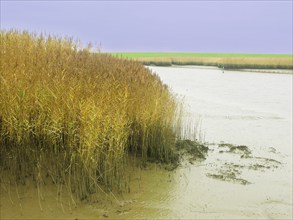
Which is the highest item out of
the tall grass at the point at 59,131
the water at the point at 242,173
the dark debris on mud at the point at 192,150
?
the tall grass at the point at 59,131

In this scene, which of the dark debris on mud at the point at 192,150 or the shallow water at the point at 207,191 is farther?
the dark debris on mud at the point at 192,150

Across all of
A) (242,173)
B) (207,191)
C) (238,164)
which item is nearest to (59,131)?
(207,191)

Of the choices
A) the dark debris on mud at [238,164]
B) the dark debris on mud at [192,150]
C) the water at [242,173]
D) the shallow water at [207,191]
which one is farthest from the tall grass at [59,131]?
the dark debris on mud at [192,150]

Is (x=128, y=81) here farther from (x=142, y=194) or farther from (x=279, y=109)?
(x=279, y=109)

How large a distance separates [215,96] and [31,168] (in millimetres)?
16926

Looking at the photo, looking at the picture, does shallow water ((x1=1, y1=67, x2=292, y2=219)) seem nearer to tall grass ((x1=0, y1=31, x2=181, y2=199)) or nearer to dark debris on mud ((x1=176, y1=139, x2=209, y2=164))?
dark debris on mud ((x1=176, y1=139, x2=209, y2=164))

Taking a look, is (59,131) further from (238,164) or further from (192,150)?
(238,164)

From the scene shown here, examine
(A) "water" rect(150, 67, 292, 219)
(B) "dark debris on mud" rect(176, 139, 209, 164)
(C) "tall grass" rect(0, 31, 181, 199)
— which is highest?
(C) "tall grass" rect(0, 31, 181, 199)

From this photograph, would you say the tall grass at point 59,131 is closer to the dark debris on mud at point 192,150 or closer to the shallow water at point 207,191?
the shallow water at point 207,191

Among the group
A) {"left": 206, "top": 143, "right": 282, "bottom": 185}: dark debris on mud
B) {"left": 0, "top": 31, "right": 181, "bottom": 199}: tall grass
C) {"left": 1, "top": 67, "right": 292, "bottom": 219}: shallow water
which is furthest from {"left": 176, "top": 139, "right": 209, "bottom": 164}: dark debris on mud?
{"left": 0, "top": 31, "right": 181, "bottom": 199}: tall grass

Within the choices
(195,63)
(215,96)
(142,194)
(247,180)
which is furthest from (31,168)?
(195,63)

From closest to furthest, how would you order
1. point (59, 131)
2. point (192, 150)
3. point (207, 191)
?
point (59, 131) < point (207, 191) < point (192, 150)

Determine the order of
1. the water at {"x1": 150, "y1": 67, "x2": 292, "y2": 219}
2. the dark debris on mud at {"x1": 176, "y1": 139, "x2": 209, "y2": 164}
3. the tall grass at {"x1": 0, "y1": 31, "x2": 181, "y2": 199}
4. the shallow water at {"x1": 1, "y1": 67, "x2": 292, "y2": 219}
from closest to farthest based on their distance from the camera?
the shallow water at {"x1": 1, "y1": 67, "x2": 292, "y2": 219}
the tall grass at {"x1": 0, "y1": 31, "x2": 181, "y2": 199}
the water at {"x1": 150, "y1": 67, "x2": 292, "y2": 219}
the dark debris on mud at {"x1": 176, "y1": 139, "x2": 209, "y2": 164}

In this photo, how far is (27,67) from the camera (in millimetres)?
6902
